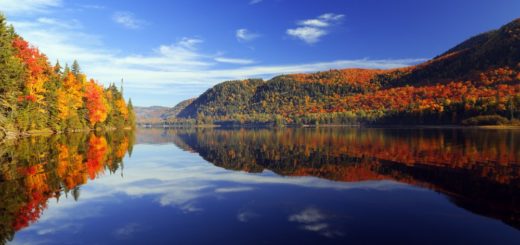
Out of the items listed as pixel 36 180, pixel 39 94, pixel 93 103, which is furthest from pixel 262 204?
pixel 93 103

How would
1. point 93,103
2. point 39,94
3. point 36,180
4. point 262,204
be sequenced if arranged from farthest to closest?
point 93,103 → point 39,94 → point 36,180 → point 262,204

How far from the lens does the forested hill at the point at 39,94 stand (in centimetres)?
5584

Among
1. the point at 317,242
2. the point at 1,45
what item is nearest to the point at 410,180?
the point at 317,242

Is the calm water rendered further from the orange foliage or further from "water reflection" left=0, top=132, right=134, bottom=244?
the orange foliage

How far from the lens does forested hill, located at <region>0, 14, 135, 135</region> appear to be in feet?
183

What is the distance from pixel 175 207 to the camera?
1745 cm

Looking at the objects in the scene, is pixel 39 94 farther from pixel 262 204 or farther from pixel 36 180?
pixel 262 204

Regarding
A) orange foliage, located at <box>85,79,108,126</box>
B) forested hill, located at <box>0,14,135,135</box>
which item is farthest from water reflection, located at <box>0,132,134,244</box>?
orange foliage, located at <box>85,79,108,126</box>

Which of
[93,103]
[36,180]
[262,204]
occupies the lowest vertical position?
[262,204]

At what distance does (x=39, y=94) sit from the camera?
259 ft

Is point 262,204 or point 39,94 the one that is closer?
point 262,204

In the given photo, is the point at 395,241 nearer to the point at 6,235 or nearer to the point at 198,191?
the point at 198,191

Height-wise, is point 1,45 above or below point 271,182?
above

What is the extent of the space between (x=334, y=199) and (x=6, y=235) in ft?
49.5
